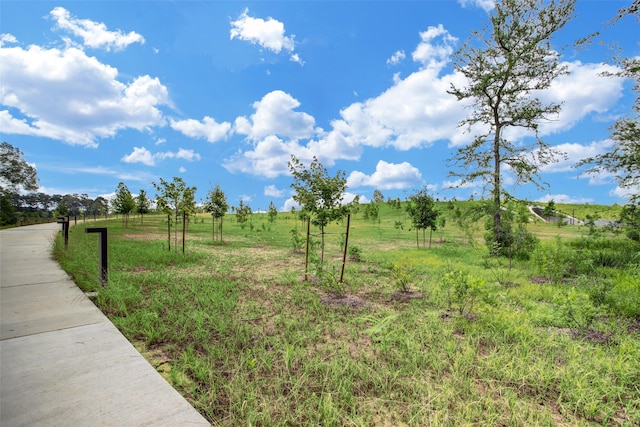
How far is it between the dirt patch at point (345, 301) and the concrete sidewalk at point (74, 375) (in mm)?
3180

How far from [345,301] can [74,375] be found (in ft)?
13.1

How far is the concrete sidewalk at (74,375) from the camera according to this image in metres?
2.17

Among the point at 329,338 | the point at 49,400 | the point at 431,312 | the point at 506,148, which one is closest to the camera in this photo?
the point at 49,400

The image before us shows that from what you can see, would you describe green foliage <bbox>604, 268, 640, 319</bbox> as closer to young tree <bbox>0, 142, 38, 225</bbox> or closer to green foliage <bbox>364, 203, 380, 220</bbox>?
green foliage <bbox>364, 203, 380, 220</bbox>

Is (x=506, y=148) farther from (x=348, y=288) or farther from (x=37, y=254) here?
(x=37, y=254)

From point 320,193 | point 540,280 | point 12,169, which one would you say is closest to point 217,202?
point 320,193

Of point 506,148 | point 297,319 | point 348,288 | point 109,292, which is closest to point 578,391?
point 297,319

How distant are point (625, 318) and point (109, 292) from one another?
8.93 m

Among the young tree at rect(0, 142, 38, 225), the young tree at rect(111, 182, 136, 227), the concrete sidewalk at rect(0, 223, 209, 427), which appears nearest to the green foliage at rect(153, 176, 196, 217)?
the concrete sidewalk at rect(0, 223, 209, 427)

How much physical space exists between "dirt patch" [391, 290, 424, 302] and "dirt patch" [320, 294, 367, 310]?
2.60ft

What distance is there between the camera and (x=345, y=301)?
561 cm

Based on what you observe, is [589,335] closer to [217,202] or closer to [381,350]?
[381,350]

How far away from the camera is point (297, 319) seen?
4.52m

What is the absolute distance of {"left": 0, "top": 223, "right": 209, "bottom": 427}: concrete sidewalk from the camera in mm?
2168
